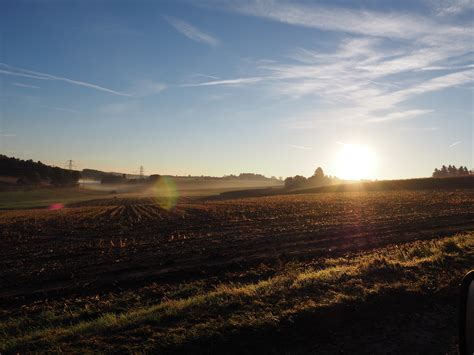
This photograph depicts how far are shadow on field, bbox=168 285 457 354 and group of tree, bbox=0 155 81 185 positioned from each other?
144 m

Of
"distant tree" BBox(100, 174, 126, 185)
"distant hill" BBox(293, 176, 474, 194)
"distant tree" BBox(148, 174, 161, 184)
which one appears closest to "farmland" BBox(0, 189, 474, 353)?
"distant hill" BBox(293, 176, 474, 194)

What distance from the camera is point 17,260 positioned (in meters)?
18.9

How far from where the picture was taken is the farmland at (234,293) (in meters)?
6.68

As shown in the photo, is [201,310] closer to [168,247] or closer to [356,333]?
[356,333]

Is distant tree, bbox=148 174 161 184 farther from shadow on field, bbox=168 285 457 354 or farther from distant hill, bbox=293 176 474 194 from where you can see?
shadow on field, bbox=168 285 457 354

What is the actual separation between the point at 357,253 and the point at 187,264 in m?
7.03

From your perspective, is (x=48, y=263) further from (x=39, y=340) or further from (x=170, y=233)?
(x=39, y=340)

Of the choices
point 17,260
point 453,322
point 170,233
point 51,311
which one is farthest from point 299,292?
point 170,233

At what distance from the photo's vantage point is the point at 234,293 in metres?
9.16

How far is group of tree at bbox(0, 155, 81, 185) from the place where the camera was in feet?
453

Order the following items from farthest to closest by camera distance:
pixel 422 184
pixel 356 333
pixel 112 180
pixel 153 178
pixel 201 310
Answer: pixel 153 178
pixel 112 180
pixel 422 184
pixel 201 310
pixel 356 333

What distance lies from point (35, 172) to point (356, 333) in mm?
151734

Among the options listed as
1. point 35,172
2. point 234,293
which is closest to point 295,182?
point 35,172

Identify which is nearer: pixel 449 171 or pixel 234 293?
pixel 234 293
